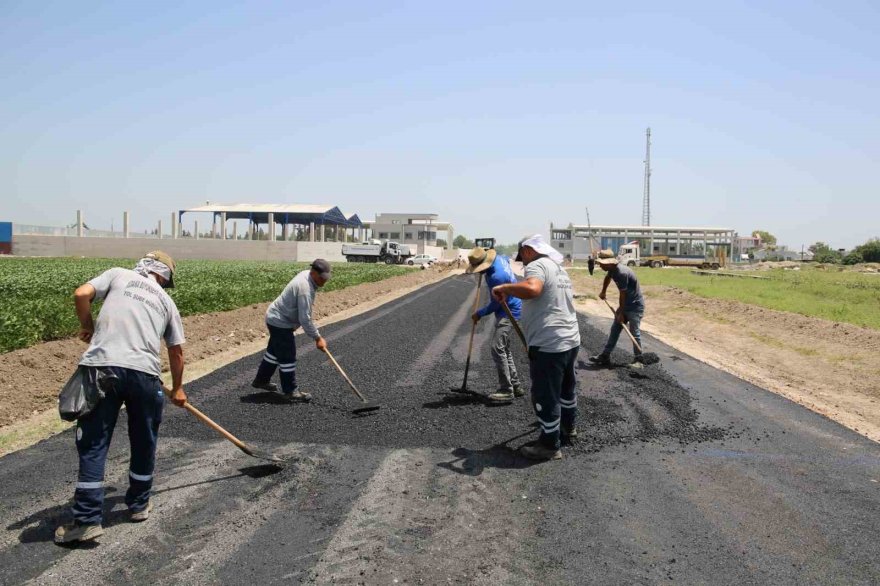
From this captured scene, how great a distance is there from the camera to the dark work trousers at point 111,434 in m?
3.79

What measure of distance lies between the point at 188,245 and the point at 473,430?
53.2 m

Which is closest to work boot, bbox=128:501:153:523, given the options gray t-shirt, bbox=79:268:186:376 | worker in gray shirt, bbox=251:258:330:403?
gray t-shirt, bbox=79:268:186:376

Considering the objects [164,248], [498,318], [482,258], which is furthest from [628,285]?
[164,248]

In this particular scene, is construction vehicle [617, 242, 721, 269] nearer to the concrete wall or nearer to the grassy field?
the grassy field

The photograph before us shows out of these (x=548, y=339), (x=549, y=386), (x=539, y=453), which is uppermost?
(x=548, y=339)

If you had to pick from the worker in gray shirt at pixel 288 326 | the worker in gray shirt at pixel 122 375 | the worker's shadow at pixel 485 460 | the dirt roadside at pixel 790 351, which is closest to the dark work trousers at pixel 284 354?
the worker in gray shirt at pixel 288 326

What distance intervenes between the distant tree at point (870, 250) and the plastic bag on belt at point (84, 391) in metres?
91.2

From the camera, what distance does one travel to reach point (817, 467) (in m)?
5.38

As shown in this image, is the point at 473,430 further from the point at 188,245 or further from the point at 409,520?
the point at 188,245

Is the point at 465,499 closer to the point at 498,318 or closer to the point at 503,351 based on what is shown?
the point at 503,351

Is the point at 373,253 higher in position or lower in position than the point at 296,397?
higher

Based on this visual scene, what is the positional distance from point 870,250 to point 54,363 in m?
91.9

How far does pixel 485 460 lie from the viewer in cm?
538

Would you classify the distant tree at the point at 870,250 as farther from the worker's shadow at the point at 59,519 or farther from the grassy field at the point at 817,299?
the worker's shadow at the point at 59,519
